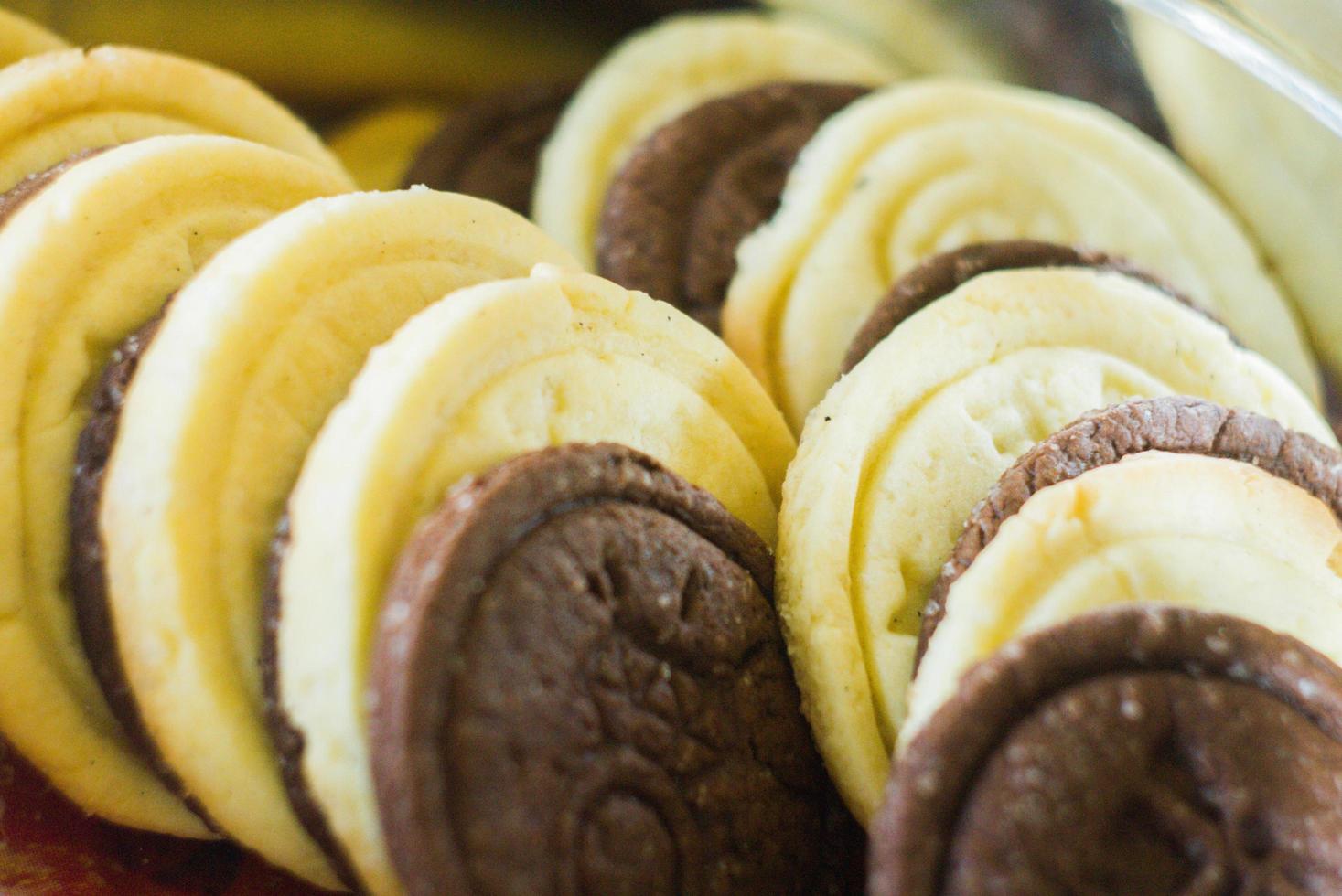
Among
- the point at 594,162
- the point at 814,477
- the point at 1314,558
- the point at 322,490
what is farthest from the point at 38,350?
the point at 1314,558

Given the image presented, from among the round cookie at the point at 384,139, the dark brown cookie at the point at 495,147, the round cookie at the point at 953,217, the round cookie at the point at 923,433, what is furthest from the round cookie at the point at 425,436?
the round cookie at the point at 384,139

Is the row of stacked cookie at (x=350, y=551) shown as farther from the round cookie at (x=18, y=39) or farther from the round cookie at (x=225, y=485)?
the round cookie at (x=18, y=39)

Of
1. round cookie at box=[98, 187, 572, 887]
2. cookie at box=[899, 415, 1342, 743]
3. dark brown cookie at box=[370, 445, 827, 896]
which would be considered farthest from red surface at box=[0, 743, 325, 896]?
cookie at box=[899, 415, 1342, 743]

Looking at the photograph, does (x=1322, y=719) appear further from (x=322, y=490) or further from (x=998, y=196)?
(x=998, y=196)

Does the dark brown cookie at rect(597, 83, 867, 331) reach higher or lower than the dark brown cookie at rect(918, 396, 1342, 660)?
lower

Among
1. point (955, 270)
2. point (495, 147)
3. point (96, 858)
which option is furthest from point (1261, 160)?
point (96, 858)

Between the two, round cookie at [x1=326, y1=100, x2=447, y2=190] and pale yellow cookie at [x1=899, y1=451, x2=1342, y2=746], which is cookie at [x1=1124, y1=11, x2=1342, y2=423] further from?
round cookie at [x1=326, y1=100, x2=447, y2=190]

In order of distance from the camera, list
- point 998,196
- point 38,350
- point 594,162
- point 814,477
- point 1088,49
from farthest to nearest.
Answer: point 1088,49 < point 594,162 < point 998,196 < point 814,477 < point 38,350
